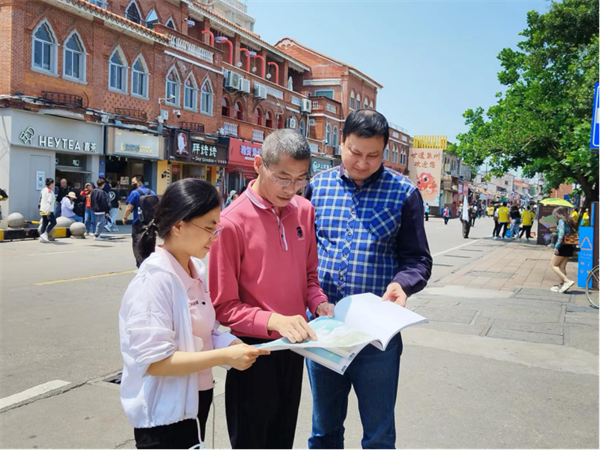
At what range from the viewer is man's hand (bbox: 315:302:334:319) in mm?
2279

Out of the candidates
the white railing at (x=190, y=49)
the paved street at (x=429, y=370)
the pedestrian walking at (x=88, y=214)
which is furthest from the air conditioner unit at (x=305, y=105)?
the paved street at (x=429, y=370)

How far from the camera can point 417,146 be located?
64.0 meters

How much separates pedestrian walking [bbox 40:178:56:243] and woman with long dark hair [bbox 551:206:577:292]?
490 inches

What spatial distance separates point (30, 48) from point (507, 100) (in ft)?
61.2

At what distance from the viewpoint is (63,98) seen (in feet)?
66.1

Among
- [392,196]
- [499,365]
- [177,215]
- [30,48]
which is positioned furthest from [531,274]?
[30,48]

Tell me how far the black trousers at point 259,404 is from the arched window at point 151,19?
87.7 feet

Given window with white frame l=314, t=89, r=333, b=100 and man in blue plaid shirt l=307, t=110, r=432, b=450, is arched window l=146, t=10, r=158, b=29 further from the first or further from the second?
man in blue plaid shirt l=307, t=110, r=432, b=450

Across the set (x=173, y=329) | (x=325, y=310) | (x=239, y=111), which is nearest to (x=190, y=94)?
(x=239, y=111)

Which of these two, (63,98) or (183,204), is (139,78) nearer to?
(63,98)

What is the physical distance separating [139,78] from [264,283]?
2413cm

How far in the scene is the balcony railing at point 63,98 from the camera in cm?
1961

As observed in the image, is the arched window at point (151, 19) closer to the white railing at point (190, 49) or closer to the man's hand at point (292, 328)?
the white railing at point (190, 49)

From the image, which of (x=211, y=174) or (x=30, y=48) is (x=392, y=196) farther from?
(x=211, y=174)
